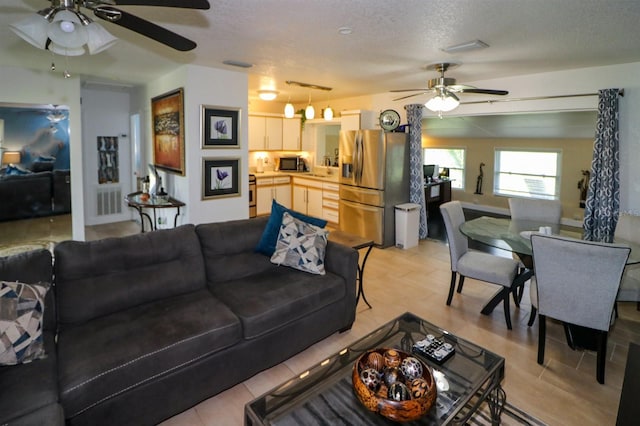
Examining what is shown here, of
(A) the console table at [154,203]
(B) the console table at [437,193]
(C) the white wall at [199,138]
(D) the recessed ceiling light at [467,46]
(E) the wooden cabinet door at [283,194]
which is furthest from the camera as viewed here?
(B) the console table at [437,193]

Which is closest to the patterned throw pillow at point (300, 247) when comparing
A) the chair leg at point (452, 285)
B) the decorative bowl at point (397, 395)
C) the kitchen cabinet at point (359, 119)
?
the decorative bowl at point (397, 395)

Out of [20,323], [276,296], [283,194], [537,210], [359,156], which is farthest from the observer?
[283,194]

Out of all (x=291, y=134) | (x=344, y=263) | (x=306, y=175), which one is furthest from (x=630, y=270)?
(x=291, y=134)

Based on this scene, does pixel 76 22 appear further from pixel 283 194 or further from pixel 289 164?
pixel 289 164

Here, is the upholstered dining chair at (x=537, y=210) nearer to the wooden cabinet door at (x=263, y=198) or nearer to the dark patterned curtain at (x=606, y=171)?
the dark patterned curtain at (x=606, y=171)

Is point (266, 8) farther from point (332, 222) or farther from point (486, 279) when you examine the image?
point (332, 222)

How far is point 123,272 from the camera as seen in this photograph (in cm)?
238

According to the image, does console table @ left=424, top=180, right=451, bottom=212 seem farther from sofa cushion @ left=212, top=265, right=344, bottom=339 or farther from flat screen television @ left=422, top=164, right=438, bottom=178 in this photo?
sofa cushion @ left=212, top=265, right=344, bottom=339

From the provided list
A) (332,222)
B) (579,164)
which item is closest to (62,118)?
(332,222)

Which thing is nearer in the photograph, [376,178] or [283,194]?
[376,178]

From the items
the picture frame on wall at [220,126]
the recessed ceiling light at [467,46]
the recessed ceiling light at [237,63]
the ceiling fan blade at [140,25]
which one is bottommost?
the picture frame on wall at [220,126]

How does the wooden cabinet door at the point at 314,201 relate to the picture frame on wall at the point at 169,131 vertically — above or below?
below

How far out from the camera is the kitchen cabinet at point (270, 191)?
23.4 ft

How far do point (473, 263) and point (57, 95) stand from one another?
221 inches
